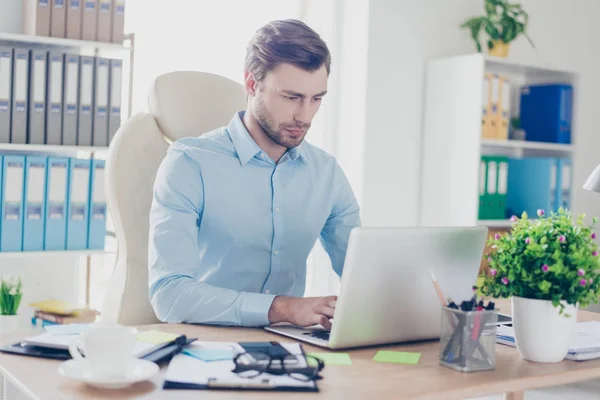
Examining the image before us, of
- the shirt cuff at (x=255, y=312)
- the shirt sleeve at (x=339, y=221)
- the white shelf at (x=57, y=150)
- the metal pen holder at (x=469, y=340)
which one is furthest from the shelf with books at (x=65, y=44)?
the metal pen holder at (x=469, y=340)

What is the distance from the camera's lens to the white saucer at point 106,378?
104cm

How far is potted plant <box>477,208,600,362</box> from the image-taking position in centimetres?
129

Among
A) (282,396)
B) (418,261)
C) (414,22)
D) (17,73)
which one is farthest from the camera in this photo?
(414,22)

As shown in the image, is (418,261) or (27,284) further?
(27,284)

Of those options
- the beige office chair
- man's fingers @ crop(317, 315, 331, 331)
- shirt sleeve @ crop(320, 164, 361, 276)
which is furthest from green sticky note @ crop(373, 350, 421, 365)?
the beige office chair

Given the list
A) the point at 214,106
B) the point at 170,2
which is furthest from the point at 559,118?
the point at 214,106

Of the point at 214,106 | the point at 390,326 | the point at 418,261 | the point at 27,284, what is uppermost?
the point at 214,106

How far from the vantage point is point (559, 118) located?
13.0 feet

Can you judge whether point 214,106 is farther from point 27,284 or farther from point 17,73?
point 27,284

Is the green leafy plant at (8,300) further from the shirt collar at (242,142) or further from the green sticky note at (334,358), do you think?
the green sticky note at (334,358)

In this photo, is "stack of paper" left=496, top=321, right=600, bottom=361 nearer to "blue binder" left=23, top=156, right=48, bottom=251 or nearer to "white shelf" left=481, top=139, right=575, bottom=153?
"blue binder" left=23, top=156, right=48, bottom=251

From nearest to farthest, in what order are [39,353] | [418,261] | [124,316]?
[39,353]
[418,261]
[124,316]

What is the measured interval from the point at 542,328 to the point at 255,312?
53cm

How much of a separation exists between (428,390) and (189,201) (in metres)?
0.84
